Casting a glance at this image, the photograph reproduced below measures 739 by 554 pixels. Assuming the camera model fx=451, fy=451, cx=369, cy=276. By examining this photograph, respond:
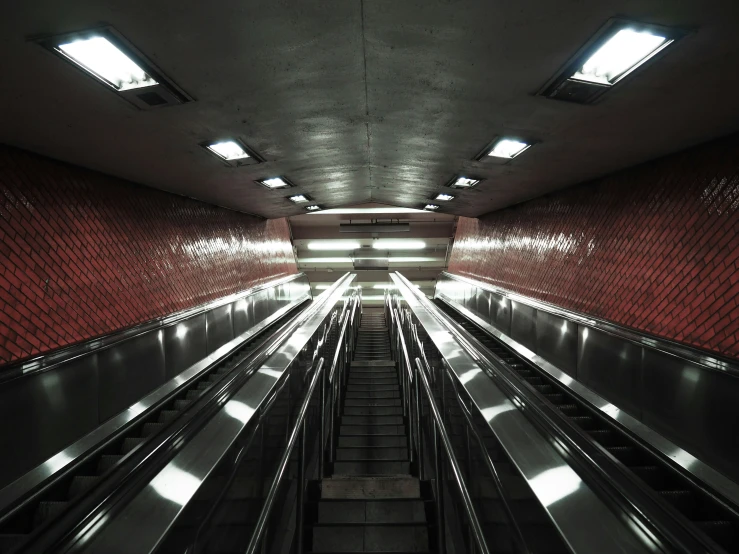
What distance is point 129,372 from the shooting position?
3.96 meters

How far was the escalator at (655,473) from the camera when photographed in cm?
187

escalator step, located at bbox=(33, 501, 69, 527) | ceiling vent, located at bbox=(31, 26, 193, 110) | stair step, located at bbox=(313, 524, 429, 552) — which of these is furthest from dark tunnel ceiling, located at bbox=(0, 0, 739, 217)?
stair step, located at bbox=(313, 524, 429, 552)

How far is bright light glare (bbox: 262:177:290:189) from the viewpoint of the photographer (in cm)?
562

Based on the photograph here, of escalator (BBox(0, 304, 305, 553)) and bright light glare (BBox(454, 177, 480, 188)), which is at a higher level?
bright light glare (BBox(454, 177, 480, 188))

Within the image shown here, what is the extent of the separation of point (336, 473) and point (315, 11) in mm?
3751

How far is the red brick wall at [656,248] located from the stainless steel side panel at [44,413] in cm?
454

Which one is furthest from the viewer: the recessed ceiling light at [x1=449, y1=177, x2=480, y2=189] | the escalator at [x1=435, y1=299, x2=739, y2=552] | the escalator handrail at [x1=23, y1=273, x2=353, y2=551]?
the recessed ceiling light at [x1=449, y1=177, x2=480, y2=189]

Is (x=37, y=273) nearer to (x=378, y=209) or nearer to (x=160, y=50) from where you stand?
(x=160, y=50)

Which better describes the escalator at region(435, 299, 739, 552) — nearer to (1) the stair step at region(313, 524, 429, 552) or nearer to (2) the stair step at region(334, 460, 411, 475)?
(1) the stair step at region(313, 524, 429, 552)

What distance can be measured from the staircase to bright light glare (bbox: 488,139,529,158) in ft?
9.70

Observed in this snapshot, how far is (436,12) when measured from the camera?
2125 millimetres

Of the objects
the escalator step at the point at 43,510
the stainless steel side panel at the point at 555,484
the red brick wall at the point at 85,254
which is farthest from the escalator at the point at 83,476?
the stainless steel side panel at the point at 555,484

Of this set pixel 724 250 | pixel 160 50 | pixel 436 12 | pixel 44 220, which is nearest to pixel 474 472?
pixel 436 12

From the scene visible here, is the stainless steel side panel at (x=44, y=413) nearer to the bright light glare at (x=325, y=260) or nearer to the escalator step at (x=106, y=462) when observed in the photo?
the escalator step at (x=106, y=462)
